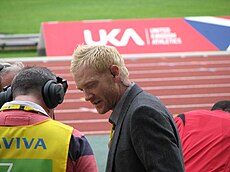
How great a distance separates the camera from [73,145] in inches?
117

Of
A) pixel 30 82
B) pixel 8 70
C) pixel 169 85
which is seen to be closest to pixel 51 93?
pixel 30 82

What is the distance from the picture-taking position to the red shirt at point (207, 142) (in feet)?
14.5

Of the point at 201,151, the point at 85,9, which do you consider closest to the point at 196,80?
the point at 201,151

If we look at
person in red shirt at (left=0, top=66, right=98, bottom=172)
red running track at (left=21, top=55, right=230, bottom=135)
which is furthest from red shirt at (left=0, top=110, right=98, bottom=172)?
red running track at (left=21, top=55, right=230, bottom=135)

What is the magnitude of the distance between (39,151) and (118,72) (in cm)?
52

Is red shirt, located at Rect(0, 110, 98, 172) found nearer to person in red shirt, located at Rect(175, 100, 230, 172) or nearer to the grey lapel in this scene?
the grey lapel

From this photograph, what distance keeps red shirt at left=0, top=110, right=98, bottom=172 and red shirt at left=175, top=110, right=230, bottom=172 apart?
1.62 meters

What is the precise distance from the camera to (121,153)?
2.90 m

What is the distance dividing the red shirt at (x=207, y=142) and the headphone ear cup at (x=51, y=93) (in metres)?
1.66

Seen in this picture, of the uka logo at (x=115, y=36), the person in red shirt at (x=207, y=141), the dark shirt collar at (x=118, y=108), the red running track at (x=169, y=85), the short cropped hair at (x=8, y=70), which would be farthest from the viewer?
the uka logo at (x=115, y=36)

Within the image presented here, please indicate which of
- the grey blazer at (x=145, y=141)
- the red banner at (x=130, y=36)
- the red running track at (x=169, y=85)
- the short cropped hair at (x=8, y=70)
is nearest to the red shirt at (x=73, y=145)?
the grey blazer at (x=145, y=141)

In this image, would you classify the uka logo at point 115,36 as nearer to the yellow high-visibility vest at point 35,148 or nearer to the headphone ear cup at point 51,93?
the headphone ear cup at point 51,93

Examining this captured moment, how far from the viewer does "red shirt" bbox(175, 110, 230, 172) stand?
4.43 metres

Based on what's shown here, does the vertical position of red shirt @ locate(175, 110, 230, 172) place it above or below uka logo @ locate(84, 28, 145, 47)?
below
